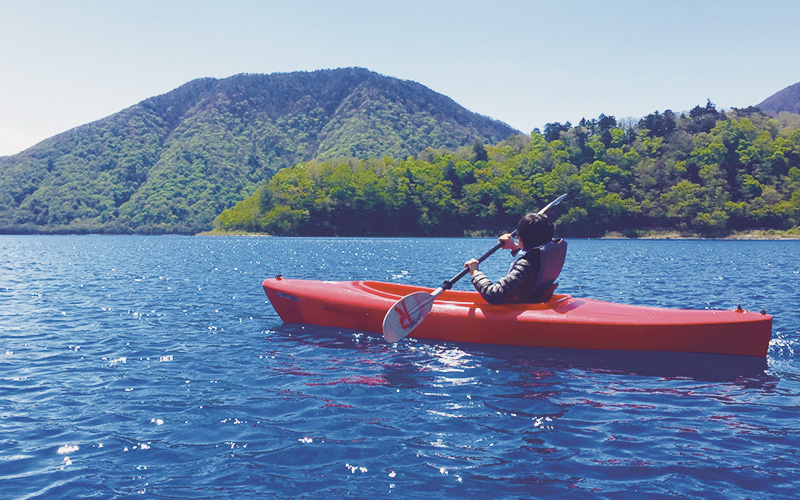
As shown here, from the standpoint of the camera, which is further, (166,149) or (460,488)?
(166,149)

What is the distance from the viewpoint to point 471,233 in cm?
10619

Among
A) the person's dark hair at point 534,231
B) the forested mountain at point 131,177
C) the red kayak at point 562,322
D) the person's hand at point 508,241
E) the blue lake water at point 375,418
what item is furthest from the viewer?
the forested mountain at point 131,177

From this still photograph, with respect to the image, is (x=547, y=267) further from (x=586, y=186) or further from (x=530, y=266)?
(x=586, y=186)

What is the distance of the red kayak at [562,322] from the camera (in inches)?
336

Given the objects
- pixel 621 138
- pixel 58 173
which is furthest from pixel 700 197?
pixel 58 173

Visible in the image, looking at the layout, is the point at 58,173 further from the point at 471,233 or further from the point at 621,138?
the point at 621,138

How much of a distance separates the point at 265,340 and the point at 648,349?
6.59m

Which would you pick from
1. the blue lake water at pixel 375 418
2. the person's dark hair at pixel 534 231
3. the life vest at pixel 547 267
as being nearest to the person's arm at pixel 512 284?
the life vest at pixel 547 267

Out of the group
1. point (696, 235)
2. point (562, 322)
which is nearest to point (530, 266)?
point (562, 322)

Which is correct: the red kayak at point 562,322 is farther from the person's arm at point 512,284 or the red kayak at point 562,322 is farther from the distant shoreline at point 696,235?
the distant shoreline at point 696,235

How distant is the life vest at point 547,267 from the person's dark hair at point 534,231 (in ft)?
0.36

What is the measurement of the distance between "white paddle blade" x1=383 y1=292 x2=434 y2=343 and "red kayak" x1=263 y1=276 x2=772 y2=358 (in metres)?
0.33

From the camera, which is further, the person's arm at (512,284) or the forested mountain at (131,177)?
the forested mountain at (131,177)

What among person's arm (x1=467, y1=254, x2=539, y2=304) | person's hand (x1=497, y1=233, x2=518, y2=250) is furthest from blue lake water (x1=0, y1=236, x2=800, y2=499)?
person's hand (x1=497, y1=233, x2=518, y2=250)
